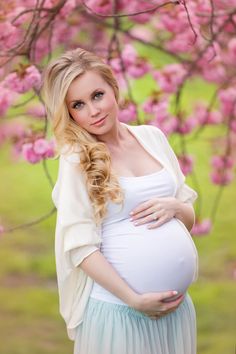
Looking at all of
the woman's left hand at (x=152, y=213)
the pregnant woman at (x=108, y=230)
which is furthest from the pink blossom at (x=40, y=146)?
the woman's left hand at (x=152, y=213)

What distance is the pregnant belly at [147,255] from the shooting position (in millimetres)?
2125

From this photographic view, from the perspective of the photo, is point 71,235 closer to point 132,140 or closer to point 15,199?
point 132,140

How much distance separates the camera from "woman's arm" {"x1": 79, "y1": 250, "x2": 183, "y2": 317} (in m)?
2.08

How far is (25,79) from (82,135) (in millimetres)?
1311

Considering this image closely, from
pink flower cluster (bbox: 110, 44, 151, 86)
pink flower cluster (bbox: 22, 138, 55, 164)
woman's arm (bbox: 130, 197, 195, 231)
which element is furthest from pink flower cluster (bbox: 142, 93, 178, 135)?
woman's arm (bbox: 130, 197, 195, 231)

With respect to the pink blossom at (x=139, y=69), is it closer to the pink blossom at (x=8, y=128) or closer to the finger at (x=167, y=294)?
the finger at (x=167, y=294)

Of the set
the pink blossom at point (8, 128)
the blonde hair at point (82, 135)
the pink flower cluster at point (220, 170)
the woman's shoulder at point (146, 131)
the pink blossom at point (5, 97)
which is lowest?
the pink blossom at point (8, 128)

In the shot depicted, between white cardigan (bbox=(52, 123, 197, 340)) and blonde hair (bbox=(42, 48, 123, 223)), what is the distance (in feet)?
0.09

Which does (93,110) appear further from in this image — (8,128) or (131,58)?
(8,128)

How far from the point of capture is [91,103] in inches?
83.8

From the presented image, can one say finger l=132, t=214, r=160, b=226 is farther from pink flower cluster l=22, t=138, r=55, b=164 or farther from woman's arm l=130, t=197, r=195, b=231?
pink flower cluster l=22, t=138, r=55, b=164

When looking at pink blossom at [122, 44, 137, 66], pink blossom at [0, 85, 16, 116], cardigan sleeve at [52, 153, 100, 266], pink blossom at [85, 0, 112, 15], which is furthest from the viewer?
pink blossom at [122, 44, 137, 66]

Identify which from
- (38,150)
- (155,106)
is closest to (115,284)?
(38,150)

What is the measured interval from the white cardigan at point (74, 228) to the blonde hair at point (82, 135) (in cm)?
3
